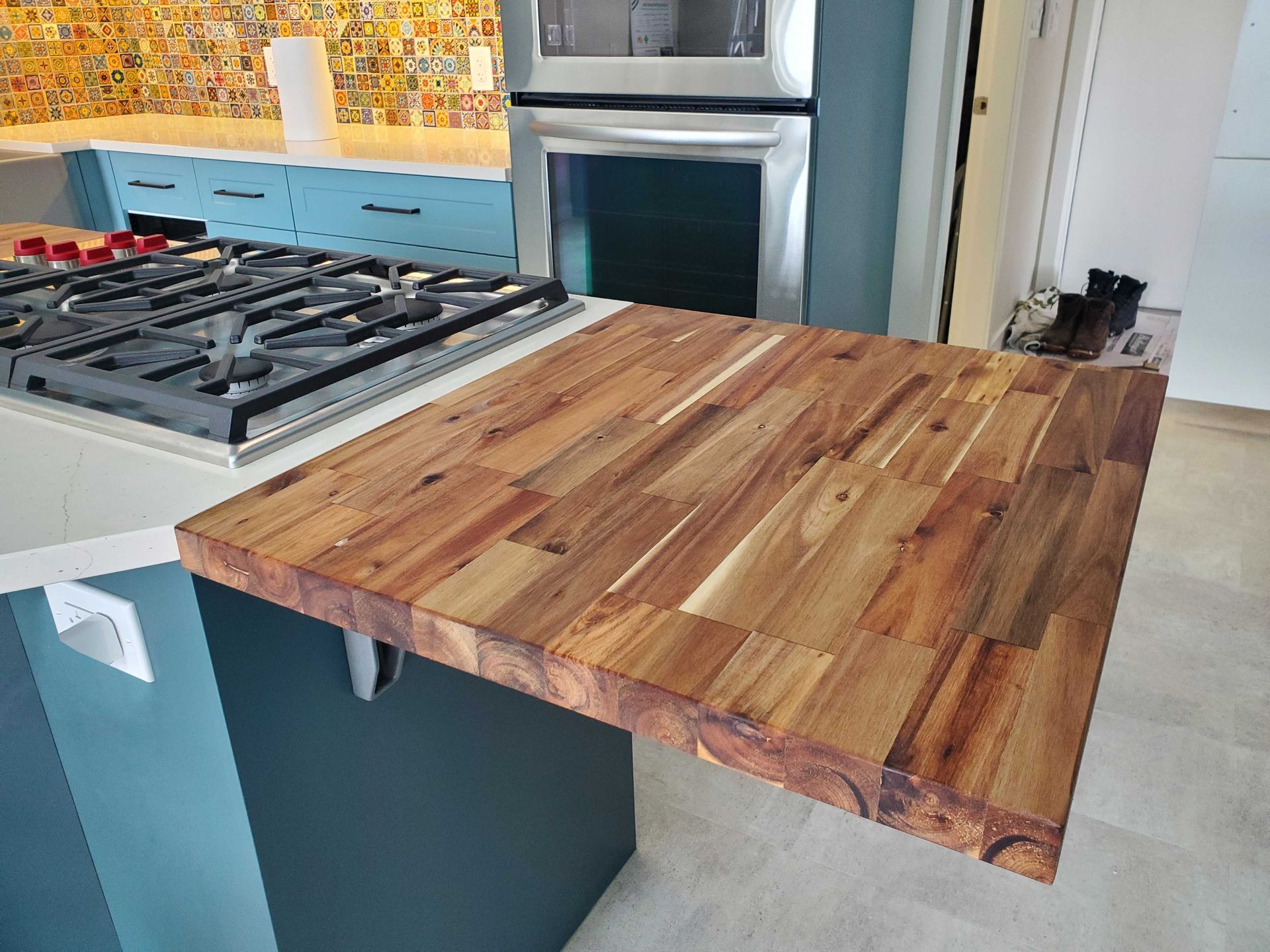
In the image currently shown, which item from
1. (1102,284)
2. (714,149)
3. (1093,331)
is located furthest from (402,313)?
(1102,284)

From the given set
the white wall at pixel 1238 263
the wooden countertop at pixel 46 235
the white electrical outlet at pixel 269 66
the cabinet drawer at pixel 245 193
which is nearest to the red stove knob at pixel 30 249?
the wooden countertop at pixel 46 235

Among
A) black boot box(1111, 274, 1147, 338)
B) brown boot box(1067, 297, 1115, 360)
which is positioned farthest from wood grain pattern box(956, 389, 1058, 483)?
black boot box(1111, 274, 1147, 338)

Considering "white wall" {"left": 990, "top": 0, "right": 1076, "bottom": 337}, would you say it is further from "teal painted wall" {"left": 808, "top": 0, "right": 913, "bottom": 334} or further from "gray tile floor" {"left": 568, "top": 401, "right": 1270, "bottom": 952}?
"gray tile floor" {"left": 568, "top": 401, "right": 1270, "bottom": 952}

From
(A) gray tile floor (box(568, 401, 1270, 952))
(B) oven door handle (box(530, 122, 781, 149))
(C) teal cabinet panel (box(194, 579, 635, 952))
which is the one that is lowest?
(A) gray tile floor (box(568, 401, 1270, 952))

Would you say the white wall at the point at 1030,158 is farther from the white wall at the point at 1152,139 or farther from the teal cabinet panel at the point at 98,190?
the teal cabinet panel at the point at 98,190

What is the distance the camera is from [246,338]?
1121 millimetres

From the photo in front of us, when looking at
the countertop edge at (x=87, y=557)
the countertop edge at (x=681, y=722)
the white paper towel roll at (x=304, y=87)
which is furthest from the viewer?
the white paper towel roll at (x=304, y=87)

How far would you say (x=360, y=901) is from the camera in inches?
40.4

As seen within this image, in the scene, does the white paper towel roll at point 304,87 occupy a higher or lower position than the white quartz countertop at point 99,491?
higher

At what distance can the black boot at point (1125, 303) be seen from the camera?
3.85 meters

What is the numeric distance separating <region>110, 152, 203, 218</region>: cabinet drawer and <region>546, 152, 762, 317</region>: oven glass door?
1288mm

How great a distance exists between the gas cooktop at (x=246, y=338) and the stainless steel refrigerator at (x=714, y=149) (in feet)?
3.07

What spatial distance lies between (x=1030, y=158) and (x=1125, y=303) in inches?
31.2

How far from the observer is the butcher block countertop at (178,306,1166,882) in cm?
51
